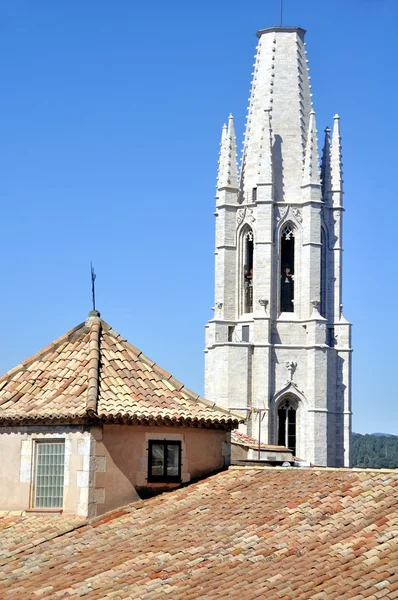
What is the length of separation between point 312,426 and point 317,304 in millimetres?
8146

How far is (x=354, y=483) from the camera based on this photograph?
22.3 m

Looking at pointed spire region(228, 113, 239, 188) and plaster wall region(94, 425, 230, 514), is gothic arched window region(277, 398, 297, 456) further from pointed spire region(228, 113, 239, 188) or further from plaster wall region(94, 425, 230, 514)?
plaster wall region(94, 425, 230, 514)

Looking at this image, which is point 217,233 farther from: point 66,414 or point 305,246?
point 66,414

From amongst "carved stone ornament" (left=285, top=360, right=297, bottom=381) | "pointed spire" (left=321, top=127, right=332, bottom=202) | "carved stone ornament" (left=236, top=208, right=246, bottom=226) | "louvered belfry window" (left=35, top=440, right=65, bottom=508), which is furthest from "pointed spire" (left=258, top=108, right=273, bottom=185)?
"louvered belfry window" (left=35, top=440, right=65, bottom=508)

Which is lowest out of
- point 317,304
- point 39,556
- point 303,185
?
point 39,556

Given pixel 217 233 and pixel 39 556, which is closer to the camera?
pixel 39 556

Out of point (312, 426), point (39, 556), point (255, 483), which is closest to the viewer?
point (39, 556)

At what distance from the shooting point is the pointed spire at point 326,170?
Answer: 92.4 m

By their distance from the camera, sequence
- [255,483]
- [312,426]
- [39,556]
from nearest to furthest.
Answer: [39,556] → [255,483] → [312,426]

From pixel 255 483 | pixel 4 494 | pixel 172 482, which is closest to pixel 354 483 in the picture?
pixel 255 483

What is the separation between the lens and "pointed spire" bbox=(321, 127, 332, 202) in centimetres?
9244

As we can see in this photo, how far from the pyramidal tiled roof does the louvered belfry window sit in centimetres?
61

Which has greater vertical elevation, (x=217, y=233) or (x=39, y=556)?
(x=217, y=233)

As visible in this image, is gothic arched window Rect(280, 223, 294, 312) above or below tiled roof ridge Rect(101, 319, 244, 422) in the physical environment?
above
